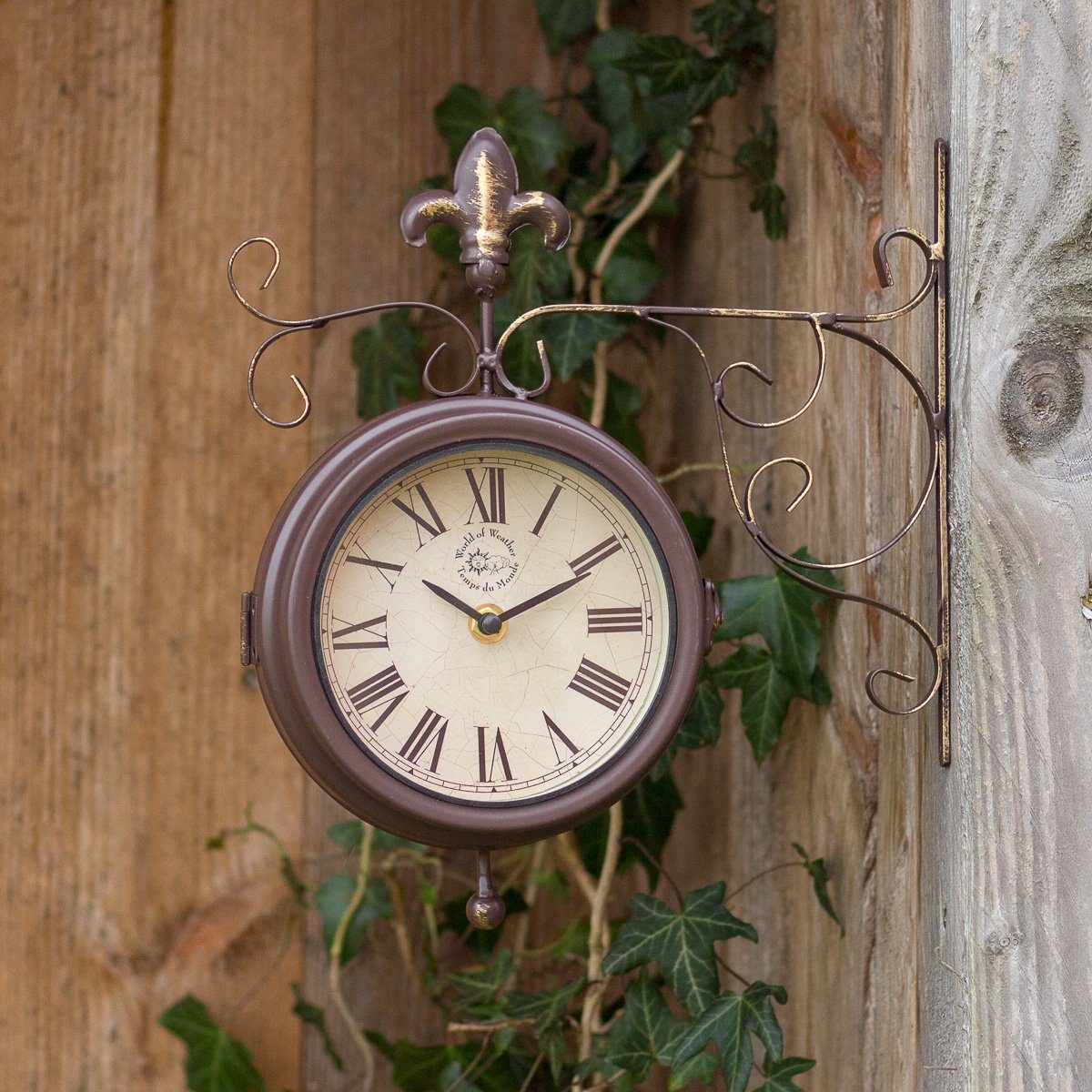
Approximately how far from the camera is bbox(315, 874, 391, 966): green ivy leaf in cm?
137

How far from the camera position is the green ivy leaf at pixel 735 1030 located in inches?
39.2

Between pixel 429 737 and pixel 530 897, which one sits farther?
pixel 530 897

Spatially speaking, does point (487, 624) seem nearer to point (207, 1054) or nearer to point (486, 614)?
point (486, 614)

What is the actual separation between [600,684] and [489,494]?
0.49 feet

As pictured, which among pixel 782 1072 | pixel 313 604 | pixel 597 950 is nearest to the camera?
pixel 313 604

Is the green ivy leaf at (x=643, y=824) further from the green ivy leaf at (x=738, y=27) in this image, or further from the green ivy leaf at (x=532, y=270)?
the green ivy leaf at (x=738, y=27)

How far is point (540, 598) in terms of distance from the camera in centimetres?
83

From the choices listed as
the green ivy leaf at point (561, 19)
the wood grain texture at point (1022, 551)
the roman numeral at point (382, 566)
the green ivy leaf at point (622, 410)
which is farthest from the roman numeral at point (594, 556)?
the green ivy leaf at point (561, 19)

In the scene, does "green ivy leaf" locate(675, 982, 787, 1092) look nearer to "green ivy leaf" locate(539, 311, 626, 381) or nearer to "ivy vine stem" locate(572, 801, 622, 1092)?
"ivy vine stem" locate(572, 801, 622, 1092)

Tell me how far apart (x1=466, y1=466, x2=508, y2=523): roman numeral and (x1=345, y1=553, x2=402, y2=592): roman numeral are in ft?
0.20

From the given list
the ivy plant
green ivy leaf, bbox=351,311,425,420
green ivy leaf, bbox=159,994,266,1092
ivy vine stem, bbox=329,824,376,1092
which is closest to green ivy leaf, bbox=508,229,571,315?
the ivy plant

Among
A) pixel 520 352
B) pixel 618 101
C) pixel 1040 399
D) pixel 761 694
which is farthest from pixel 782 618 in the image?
pixel 618 101

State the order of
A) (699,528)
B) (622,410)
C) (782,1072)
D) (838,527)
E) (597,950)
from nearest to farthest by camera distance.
→ 1. (782,1072)
2. (838,527)
3. (597,950)
4. (699,528)
5. (622,410)

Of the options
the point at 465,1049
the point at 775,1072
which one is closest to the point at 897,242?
the point at 775,1072
